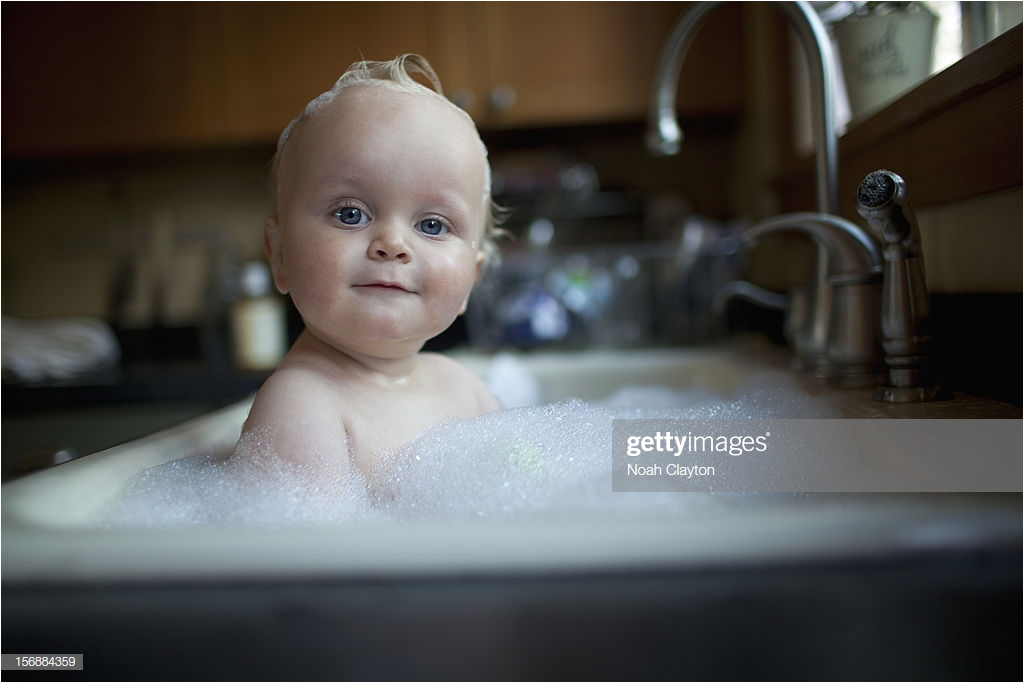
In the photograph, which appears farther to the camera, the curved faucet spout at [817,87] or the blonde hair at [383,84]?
the curved faucet spout at [817,87]

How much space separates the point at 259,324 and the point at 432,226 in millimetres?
1261

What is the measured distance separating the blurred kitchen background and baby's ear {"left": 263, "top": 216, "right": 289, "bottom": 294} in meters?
0.66

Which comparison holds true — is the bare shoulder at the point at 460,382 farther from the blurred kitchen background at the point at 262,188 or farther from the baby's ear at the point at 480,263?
the blurred kitchen background at the point at 262,188

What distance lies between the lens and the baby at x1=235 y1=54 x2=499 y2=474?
20.3 inches

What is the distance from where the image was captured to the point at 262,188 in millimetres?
1407

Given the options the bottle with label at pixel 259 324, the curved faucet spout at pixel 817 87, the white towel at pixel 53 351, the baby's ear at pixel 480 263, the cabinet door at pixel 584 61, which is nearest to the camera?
the baby's ear at pixel 480 263

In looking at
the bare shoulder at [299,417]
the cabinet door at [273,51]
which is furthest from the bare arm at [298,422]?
the cabinet door at [273,51]

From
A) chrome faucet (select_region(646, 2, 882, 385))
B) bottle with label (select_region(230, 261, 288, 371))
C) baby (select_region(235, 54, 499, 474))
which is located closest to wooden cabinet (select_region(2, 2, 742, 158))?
bottle with label (select_region(230, 261, 288, 371))

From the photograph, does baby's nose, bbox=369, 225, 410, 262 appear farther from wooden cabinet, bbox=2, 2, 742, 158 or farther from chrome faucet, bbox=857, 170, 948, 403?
wooden cabinet, bbox=2, 2, 742, 158

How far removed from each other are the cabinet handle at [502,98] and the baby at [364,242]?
1.39 meters

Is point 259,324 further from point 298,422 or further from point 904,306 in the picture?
point 904,306

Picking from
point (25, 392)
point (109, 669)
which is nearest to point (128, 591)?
point (109, 669)

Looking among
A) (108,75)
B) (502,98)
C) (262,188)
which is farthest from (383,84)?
(108,75)

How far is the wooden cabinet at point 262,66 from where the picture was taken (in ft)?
6.28
